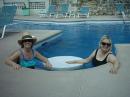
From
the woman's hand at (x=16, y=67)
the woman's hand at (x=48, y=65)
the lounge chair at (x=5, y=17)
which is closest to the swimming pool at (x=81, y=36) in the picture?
the lounge chair at (x=5, y=17)

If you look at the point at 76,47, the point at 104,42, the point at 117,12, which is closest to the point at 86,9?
the point at 117,12

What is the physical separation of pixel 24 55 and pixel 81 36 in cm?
741

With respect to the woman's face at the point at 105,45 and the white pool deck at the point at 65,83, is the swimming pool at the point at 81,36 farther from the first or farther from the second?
the white pool deck at the point at 65,83

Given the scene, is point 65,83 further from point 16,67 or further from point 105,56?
point 105,56

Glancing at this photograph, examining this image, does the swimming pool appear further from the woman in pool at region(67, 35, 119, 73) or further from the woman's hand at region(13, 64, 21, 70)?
the woman's hand at region(13, 64, 21, 70)

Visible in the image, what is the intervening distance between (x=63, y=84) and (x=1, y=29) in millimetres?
6259

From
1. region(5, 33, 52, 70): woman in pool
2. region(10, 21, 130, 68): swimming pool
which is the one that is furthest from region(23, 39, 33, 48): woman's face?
region(10, 21, 130, 68): swimming pool

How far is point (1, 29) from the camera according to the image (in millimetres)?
9586

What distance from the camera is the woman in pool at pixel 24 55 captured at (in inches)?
177

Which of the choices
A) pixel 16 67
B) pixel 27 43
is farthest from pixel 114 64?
pixel 16 67

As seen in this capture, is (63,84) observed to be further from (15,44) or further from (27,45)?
(15,44)

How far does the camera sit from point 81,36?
11.9m

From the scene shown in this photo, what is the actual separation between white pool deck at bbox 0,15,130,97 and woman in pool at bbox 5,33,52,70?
0.14m

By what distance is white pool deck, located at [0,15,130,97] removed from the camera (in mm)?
3508
